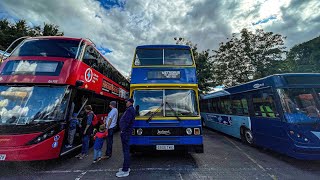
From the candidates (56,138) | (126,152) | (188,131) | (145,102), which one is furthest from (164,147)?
(56,138)

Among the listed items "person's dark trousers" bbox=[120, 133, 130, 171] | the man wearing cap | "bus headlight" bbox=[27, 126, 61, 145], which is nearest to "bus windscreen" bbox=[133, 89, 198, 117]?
the man wearing cap

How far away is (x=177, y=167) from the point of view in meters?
4.78

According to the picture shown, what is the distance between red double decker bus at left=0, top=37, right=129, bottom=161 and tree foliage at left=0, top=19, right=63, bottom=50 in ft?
74.5

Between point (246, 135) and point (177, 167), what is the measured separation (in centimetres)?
476

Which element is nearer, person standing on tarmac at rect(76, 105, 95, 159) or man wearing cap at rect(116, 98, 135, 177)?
man wearing cap at rect(116, 98, 135, 177)

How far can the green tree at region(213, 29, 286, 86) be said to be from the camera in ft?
65.0

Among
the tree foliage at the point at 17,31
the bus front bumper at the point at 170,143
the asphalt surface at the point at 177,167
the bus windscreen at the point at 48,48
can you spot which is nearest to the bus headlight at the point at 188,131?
the bus front bumper at the point at 170,143

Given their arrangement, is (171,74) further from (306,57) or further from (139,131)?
(306,57)

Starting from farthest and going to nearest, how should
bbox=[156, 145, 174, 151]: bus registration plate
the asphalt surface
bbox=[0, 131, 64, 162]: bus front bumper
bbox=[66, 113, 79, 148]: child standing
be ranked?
bbox=[66, 113, 79, 148]: child standing
bbox=[156, 145, 174, 151]: bus registration plate
the asphalt surface
bbox=[0, 131, 64, 162]: bus front bumper

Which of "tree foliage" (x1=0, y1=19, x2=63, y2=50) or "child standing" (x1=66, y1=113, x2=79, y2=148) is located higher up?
"tree foliage" (x1=0, y1=19, x2=63, y2=50)

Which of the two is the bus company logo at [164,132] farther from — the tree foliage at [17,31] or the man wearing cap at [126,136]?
the tree foliage at [17,31]

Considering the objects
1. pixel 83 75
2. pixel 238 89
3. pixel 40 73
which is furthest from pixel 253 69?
pixel 40 73

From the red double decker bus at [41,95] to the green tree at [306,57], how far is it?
78.6 ft

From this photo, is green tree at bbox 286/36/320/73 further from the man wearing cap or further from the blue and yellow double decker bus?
the man wearing cap
